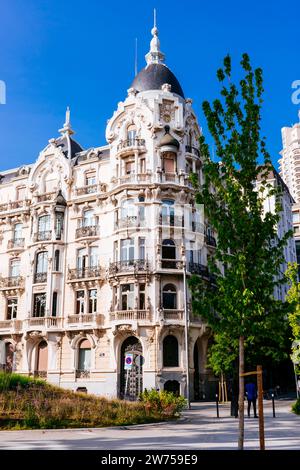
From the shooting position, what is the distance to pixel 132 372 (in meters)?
35.4

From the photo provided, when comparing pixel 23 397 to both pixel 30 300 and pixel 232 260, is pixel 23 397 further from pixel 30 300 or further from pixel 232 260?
pixel 30 300

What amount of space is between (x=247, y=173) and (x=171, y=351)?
27029mm

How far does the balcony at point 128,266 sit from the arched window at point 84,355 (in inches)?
245

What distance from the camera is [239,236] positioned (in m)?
10.2

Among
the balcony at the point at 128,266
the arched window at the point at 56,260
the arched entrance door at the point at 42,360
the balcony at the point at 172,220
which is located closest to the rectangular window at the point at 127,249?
the balcony at the point at 128,266

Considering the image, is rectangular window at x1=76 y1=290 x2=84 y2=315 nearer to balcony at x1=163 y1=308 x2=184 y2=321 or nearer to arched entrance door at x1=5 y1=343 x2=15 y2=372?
arched entrance door at x1=5 y1=343 x2=15 y2=372

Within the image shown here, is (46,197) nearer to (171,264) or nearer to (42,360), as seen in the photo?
(171,264)

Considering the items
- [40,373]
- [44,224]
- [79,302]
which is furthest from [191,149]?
[40,373]

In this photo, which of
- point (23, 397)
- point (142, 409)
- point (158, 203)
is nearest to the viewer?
point (23, 397)

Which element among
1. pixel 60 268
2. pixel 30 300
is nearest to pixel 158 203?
pixel 60 268

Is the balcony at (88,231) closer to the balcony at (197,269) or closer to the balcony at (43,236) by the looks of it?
the balcony at (43,236)

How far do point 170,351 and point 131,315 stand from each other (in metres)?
4.00

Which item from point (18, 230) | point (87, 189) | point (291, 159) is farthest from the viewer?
point (291, 159)

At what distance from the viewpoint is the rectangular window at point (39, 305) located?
131 feet
